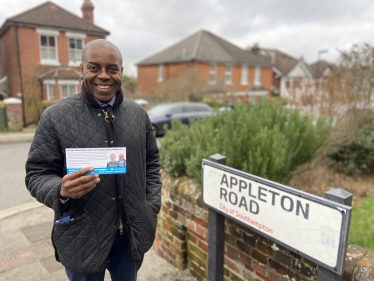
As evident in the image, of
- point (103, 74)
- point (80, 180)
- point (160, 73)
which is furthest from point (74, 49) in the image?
point (80, 180)

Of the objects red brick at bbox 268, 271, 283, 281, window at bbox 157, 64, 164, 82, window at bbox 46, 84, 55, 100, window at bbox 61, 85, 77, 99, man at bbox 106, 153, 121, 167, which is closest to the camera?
man at bbox 106, 153, 121, 167

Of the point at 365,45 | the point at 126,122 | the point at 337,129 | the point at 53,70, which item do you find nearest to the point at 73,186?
the point at 126,122

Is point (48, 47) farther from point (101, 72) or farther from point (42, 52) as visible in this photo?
point (101, 72)

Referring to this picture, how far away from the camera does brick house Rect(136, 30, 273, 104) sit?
84.8 feet

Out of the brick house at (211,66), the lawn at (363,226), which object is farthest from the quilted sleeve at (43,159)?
the brick house at (211,66)

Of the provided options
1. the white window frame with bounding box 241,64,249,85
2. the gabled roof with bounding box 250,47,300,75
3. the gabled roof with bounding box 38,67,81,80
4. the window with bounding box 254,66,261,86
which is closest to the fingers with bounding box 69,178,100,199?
the gabled roof with bounding box 38,67,81,80

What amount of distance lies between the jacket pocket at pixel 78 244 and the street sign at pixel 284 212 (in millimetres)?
1053

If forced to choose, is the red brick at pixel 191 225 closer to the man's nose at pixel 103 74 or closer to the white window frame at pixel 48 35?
the man's nose at pixel 103 74

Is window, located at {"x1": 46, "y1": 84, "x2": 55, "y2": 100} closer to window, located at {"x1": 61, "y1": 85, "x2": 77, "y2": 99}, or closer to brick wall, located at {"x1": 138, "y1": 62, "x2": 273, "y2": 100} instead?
window, located at {"x1": 61, "y1": 85, "x2": 77, "y2": 99}

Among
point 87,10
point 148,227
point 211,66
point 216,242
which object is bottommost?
point 216,242

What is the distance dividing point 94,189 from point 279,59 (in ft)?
141

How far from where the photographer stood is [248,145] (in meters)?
3.07

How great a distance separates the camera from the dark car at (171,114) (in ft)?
36.1

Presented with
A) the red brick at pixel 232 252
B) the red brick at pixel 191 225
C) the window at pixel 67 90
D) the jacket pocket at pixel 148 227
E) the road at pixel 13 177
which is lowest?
the road at pixel 13 177
